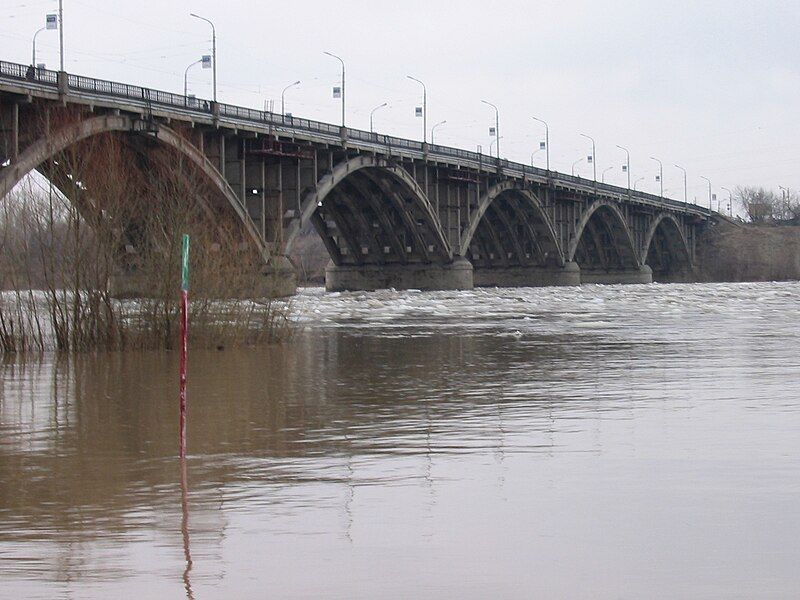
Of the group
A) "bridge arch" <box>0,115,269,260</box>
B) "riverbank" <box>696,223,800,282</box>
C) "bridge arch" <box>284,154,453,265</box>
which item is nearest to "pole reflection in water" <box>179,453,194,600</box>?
"bridge arch" <box>0,115,269,260</box>

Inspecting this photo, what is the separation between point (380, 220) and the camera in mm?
97625

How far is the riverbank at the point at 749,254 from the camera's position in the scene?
521 feet

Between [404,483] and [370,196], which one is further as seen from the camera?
[370,196]

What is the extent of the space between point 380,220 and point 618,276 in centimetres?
5763

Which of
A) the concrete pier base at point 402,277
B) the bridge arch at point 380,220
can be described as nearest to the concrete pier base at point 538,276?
the concrete pier base at point 402,277

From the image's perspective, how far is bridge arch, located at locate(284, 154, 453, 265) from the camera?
9100cm

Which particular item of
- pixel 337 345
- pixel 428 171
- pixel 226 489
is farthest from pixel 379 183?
pixel 226 489

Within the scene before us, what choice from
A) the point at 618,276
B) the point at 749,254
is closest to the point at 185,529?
the point at 618,276

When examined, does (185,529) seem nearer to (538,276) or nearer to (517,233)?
(538,276)

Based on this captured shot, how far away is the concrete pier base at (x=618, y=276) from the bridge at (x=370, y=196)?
163mm

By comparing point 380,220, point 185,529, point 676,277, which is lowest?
point 185,529

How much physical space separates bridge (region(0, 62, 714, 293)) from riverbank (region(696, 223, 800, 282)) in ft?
8.38

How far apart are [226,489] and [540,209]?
10813 cm

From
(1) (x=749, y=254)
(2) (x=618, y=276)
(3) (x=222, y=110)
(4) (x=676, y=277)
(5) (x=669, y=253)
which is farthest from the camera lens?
(5) (x=669, y=253)
